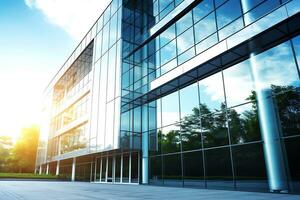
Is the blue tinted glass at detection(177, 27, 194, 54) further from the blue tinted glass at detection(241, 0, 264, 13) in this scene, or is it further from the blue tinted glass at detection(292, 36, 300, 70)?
the blue tinted glass at detection(292, 36, 300, 70)

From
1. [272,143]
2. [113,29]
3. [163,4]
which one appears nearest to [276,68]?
[272,143]

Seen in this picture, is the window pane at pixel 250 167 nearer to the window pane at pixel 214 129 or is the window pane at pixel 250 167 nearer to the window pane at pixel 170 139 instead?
the window pane at pixel 214 129

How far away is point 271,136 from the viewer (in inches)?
446

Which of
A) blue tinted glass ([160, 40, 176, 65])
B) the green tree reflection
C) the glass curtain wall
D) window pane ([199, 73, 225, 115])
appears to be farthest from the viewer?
blue tinted glass ([160, 40, 176, 65])

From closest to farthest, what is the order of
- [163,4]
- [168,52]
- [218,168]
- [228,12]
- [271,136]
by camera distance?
1. [271,136]
2. [218,168]
3. [228,12]
4. [168,52]
5. [163,4]

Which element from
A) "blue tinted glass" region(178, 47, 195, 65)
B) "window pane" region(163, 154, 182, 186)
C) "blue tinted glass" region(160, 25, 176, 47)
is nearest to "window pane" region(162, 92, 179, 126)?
"window pane" region(163, 154, 182, 186)

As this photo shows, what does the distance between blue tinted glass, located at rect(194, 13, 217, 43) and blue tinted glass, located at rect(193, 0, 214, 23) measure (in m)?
0.47

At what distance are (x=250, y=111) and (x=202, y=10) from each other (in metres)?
8.17

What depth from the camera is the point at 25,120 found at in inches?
2635

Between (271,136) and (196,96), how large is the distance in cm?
654

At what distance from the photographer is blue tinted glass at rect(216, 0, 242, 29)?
14000 millimetres

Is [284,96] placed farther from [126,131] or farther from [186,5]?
[126,131]

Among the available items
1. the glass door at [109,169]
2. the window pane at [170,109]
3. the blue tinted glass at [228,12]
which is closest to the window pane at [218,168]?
the window pane at [170,109]

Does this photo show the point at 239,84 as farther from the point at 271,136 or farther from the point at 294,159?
the point at 294,159
